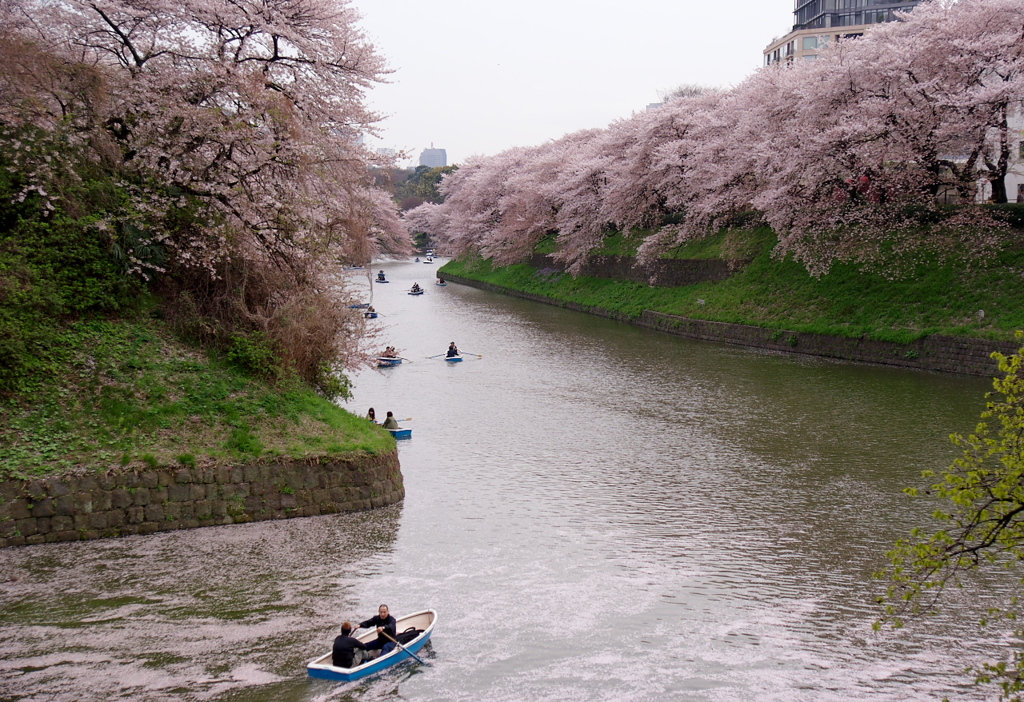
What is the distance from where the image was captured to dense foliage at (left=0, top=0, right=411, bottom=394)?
55.7 ft

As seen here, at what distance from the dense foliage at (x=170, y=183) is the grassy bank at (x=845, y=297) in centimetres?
2059

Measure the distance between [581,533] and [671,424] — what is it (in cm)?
822

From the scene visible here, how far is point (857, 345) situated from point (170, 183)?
24.4 meters

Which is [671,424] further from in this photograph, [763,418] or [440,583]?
[440,583]

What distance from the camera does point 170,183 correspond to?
1828cm

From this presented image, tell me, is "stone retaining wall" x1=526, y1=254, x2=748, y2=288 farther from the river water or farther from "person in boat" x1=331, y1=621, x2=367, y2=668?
"person in boat" x1=331, y1=621, x2=367, y2=668

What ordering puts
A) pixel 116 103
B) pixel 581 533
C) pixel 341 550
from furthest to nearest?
pixel 116 103 → pixel 581 533 → pixel 341 550

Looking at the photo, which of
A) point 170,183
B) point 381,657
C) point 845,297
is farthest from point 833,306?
point 381,657

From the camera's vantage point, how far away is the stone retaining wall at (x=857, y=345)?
27688mm

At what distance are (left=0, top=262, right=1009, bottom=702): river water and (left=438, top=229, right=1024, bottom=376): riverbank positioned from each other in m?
6.39

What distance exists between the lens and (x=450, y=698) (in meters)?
10.1

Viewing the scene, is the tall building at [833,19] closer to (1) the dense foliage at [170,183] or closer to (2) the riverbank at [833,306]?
(2) the riverbank at [833,306]

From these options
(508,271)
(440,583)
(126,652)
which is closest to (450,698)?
(440,583)

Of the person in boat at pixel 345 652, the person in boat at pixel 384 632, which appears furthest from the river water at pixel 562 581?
the person in boat at pixel 384 632
